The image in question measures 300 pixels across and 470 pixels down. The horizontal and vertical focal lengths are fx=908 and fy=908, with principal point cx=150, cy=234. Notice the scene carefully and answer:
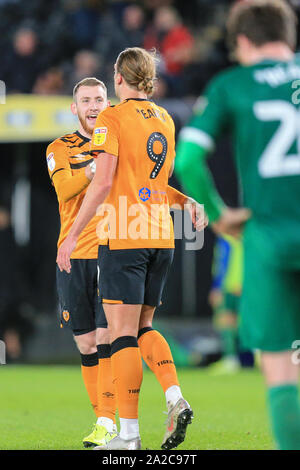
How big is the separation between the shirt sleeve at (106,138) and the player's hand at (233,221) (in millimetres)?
1058

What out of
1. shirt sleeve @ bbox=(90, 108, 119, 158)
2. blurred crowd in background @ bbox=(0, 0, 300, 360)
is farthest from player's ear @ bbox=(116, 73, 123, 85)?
blurred crowd in background @ bbox=(0, 0, 300, 360)

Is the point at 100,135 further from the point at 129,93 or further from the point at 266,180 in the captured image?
the point at 266,180

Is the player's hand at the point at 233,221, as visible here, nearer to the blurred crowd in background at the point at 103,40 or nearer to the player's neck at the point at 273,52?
the player's neck at the point at 273,52

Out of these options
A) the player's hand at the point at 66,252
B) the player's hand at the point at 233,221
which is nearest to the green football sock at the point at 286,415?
the player's hand at the point at 233,221

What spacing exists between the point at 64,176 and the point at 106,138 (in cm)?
59

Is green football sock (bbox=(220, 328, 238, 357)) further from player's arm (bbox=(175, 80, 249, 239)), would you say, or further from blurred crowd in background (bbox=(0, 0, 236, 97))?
player's arm (bbox=(175, 80, 249, 239))

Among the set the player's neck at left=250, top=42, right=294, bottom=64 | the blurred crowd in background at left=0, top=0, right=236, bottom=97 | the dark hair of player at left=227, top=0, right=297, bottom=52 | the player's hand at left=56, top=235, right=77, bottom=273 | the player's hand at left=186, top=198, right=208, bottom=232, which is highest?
the blurred crowd in background at left=0, top=0, right=236, bottom=97

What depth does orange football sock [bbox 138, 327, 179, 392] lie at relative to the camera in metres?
4.46

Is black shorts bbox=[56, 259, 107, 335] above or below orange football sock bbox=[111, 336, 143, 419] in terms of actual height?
above

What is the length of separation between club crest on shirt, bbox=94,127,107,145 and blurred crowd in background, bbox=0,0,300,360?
7.18 meters

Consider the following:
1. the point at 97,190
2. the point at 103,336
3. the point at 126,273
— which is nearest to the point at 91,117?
the point at 97,190

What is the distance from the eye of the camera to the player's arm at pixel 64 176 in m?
4.51

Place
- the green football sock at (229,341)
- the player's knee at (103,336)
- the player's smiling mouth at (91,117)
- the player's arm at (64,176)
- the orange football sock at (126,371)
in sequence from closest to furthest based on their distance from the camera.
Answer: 1. the orange football sock at (126,371)
2. the player's arm at (64,176)
3. the player's knee at (103,336)
4. the player's smiling mouth at (91,117)
5. the green football sock at (229,341)

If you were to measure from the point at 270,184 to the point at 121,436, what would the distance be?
165 centimetres
